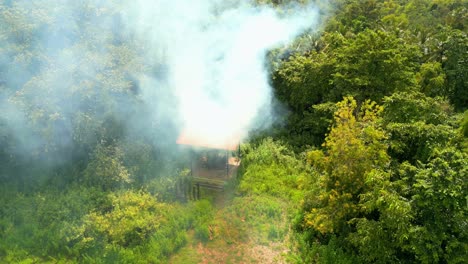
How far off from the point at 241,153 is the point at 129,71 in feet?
19.1

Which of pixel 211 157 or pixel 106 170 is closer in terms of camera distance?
pixel 106 170

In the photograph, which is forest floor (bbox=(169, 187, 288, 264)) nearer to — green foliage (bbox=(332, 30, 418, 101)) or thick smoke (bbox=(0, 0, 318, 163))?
thick smoke (bbox=(0, 0, 318, 163))

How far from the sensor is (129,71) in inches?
567

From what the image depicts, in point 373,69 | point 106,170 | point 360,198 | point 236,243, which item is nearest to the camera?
point 360,198

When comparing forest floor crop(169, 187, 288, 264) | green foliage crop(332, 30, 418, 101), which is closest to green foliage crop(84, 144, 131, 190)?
forest floor crop(169, 187, 288, 264)

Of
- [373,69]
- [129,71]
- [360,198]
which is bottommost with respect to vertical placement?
[360,198]

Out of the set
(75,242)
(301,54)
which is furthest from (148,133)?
(301,54)

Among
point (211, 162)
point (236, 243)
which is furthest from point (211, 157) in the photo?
point (236, 243)

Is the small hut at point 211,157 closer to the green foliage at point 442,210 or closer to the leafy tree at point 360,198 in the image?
the leafy tree at point 360,198

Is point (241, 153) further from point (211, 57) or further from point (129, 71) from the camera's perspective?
point (129, 71)

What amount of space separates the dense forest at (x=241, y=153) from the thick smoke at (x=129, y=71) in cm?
7

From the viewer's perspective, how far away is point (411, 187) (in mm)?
9078

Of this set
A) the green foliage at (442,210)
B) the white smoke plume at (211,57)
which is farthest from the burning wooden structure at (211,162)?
the green foliage at (442,210)

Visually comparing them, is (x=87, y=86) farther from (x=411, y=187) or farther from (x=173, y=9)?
(x=411, y=187)
